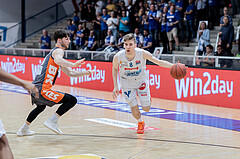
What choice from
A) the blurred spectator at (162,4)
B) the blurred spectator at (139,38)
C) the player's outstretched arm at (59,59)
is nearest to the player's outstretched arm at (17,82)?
the player's outstretched arm at (59,59)

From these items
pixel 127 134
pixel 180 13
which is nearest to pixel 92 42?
pixel 180 13

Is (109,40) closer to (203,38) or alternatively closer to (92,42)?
(92,42)

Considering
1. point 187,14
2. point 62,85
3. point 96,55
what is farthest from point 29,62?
point 187,14

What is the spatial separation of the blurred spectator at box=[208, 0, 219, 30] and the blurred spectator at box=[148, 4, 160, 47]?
211 centimetres

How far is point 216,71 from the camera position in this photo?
12633 millimetres

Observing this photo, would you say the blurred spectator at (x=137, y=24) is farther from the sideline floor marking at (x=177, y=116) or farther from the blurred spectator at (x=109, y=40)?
the sideline floor marking at (x=177, y=116)

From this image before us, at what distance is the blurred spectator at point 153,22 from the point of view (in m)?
17.8

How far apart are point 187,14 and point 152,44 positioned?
6.03 feet

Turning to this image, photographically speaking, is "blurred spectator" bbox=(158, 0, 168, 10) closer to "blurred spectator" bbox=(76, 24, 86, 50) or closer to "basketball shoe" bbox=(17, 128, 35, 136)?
"blurred spectator" bbox=(76, 24, 86, 50)

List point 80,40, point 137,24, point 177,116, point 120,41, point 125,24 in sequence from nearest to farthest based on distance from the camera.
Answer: point 177,116 < point 120,41 < point 125,24 < point 137,24 < point 80,40

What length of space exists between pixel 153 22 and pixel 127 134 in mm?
10223

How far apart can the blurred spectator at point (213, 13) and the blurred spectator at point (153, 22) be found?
2.11 m

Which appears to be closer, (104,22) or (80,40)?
(104,22)

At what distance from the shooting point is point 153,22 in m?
17.9
